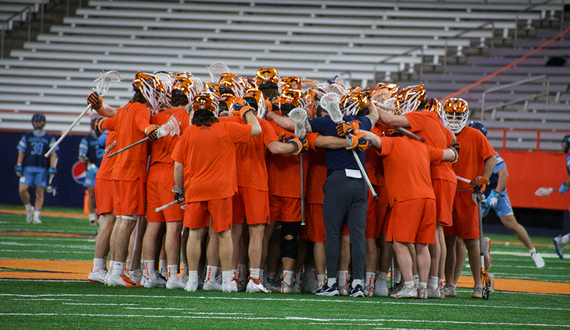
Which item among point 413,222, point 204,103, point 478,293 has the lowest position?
point 478,293

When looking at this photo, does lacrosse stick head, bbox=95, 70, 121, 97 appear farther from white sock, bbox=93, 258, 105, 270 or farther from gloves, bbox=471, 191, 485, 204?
gloves, bbox=471, 191, 485, 204

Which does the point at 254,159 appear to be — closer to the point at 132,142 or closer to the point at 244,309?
the point at 132,142

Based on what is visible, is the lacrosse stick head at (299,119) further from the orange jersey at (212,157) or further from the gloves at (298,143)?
the orange jersey at (212,157)

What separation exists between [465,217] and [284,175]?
2.04 metres

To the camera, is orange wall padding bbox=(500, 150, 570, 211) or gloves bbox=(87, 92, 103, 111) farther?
orange wall padding bbox=(500, 150, 570, 211)

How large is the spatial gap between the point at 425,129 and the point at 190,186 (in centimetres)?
248

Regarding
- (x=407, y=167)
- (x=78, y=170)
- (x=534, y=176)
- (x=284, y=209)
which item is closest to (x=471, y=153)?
(x=407, y=167)

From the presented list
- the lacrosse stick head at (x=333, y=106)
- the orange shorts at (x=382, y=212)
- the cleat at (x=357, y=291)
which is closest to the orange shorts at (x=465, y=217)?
the orange shorts at (x=382, y=212)

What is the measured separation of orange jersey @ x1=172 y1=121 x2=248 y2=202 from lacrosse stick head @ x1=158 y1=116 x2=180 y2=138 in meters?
0.28

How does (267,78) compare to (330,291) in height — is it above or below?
above

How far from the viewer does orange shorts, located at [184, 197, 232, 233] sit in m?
6.19

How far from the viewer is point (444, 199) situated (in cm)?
665

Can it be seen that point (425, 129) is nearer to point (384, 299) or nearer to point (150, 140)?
point (384, 299)

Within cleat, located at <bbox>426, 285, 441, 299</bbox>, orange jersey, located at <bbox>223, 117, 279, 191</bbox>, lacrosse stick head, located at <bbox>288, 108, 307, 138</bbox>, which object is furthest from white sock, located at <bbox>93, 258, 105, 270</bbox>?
cleat, located at <bbox>426, 285, 441, 299</bbox>
